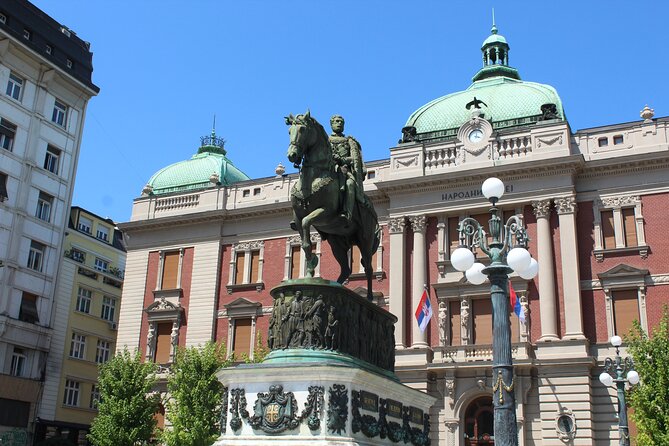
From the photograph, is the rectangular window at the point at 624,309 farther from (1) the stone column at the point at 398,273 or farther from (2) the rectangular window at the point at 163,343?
(2) the rectangular window at the point at 163,343

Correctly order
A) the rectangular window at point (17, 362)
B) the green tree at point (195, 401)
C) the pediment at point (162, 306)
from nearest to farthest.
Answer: the green tree at point (195, 401) < the rectangular window at point (17, 362) < the pediment at point (162, 306)

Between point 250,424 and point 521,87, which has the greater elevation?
point 521,87

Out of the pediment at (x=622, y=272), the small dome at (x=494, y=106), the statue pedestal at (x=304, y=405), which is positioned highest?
the small dome at (x=494, y=106)

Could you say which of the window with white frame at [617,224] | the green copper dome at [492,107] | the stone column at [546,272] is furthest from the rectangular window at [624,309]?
the green copper dome at [492,107]

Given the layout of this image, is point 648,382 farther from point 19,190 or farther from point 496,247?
point 19,190

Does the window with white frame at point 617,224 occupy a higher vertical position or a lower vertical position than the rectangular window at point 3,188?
lower

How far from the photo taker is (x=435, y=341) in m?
35.0

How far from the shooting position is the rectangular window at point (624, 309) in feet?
107

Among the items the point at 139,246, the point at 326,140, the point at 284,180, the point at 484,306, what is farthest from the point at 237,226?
the point at 326,140

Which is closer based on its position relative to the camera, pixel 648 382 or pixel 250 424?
pixel 250 424

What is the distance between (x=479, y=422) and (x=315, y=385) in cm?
2413

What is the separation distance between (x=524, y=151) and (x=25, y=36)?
28519mm

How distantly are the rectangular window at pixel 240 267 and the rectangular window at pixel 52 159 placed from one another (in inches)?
509

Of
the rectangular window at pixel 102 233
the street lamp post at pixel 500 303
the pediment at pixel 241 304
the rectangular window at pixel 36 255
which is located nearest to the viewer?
the street lamp post at pixel 500 303
